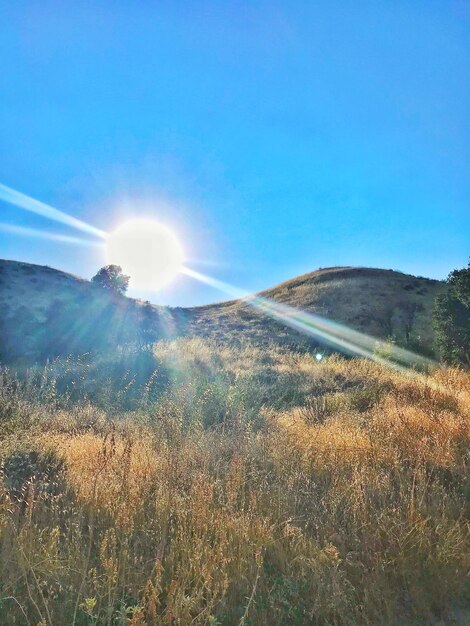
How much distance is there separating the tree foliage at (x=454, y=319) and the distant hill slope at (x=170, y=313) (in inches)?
110

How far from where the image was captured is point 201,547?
113 inches

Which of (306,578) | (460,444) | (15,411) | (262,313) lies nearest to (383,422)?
(460,444)

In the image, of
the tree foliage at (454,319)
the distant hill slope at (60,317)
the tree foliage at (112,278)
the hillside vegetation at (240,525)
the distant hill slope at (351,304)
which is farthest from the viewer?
the tree foliage at (112,278)

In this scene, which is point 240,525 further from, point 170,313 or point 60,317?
point 170,313

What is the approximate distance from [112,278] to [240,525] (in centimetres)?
4211

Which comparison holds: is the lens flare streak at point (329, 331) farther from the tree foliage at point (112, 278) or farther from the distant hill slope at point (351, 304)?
the tree foliage at point (112, 278)

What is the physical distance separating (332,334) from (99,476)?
31695mm

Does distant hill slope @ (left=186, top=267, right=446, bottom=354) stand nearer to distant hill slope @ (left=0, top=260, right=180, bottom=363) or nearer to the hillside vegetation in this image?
distant hill slope @ (left=0, top=260, right=180, bottom=363)

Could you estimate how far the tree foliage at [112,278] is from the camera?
1665 inches

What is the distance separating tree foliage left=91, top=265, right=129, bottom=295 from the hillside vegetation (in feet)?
123

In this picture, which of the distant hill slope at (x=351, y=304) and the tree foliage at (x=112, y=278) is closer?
the distant hill slope at (x=351, y=304)

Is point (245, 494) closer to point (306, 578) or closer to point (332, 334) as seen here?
point (306, 578)

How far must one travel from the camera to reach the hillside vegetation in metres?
2.48

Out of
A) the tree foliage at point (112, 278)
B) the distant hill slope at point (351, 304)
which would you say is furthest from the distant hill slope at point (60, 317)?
the distant hill slope at point (351, 304)
